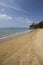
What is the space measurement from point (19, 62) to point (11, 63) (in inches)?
16.9

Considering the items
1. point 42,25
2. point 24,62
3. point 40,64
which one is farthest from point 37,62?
point 42,25

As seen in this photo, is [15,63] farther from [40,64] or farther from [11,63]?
[40,64]

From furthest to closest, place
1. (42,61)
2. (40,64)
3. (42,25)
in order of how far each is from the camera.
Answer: (42,25) < (42,61) < (40,64)

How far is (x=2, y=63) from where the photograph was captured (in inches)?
212

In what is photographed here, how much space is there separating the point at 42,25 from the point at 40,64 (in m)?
115

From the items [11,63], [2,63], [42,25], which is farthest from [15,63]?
[42,25]

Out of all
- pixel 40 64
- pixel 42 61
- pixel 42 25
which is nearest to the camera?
pixel 40 64

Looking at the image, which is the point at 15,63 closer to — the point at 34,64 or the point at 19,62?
the point at 19,62

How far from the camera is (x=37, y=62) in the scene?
17.7 feet

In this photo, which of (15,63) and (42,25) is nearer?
(15,63)

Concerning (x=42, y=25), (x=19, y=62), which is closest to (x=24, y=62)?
(x=19, y=62)

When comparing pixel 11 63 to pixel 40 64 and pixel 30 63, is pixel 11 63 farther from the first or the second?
pixel 40 64

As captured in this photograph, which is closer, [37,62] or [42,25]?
[37,62]

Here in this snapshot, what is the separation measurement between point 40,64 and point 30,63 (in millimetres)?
509
